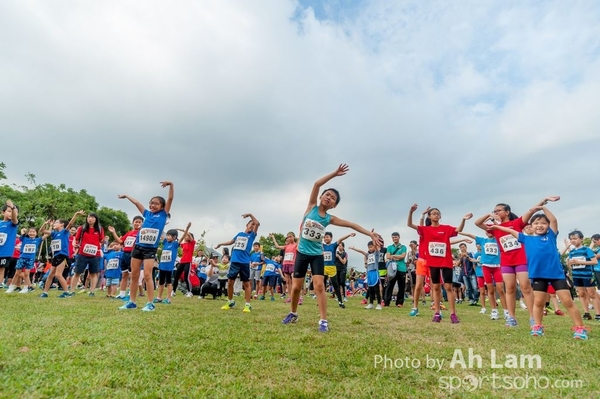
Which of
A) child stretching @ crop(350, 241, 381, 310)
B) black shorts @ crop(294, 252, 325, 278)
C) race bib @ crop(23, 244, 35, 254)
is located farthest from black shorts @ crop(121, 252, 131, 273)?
child stretching @ crop(350, 241, 381, 310)

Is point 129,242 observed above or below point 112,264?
above

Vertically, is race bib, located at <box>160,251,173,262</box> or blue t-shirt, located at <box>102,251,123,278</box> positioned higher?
race bib, located at <box>160,251,173,262</box>

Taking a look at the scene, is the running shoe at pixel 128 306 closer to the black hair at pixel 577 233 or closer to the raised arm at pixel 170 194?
the raised arm at pixel 170 194

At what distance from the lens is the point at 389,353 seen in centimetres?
375

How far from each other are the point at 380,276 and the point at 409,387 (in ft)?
33.0

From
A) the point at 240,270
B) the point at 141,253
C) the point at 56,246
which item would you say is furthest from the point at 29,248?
the point at 240,270

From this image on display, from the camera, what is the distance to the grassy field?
2551mm

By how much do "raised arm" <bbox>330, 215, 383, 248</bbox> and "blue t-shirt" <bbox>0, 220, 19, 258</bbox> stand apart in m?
9.82

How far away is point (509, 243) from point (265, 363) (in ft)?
18.3

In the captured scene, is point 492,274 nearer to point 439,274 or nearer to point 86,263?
point 439,274

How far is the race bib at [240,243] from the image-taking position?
9247 mm

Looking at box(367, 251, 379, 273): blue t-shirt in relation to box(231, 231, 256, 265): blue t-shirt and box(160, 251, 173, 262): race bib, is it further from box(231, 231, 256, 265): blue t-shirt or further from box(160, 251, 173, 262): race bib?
box(160, 251, 173, 262): race bib

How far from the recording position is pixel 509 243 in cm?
661

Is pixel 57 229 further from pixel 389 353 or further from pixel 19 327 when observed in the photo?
pixel 389 353
